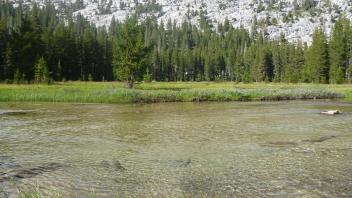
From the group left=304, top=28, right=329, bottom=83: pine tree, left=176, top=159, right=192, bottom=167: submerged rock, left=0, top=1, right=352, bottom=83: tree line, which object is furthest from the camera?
left=304, top=28, right=329, bottom=83: pine tree

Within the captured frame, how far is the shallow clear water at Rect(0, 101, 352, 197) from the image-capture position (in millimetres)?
11930

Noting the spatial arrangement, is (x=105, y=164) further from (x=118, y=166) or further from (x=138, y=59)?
(x=138, y=59)

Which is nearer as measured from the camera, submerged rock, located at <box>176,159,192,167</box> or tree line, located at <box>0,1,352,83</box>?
submerged rock, located at <box>176,159,192,167</box>

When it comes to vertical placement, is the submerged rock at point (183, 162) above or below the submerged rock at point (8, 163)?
below

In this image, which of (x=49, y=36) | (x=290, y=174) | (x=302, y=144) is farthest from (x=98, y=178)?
(x=49, y=36)

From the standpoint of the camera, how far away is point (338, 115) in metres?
33.7

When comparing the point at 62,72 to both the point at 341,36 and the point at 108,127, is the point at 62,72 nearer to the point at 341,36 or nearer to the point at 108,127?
the point at 341,36

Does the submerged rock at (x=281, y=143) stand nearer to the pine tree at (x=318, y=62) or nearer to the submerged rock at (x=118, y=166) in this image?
the submerged rock at (x=118, y=166)

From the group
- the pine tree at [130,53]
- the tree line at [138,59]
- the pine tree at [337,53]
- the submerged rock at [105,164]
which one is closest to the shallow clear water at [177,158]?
the submerged rock at [105,164]

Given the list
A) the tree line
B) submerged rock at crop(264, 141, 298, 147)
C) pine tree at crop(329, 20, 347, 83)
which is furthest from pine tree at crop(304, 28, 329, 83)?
submerged rock at crop(264, 141, 298, 147)

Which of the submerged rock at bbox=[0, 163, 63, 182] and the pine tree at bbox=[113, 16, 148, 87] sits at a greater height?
the pine tree at bbox=[113, 16, 148, 87]

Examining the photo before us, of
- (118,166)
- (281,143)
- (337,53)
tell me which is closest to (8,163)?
(118,166)

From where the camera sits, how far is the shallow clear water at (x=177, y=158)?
11.9 metres

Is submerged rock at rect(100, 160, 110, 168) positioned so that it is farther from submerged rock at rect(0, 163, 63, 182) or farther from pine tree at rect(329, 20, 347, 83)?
pine tree at rect(329, 20, 347, 83)
